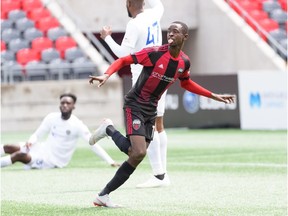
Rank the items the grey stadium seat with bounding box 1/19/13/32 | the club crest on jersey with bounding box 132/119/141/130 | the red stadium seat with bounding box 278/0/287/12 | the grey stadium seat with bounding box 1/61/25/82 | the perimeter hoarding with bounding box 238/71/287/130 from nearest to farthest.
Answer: the club crest on jersey with bounding box 132/119/141/130
the perimeter hoarding with bounding box 238/71/287/130
the grey stadium seat with bounding box 1/61/25/82
the grey stadium seat with bounding box 1/19/13/32
the red stadium seat with bounding box 278/0/287/12

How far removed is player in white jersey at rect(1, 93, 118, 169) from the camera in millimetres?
14906

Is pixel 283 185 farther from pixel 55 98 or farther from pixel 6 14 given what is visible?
pixel 6 14

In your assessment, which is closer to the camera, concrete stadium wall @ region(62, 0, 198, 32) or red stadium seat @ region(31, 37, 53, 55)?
red stadium seat @ region(31, 37, 53, 55)

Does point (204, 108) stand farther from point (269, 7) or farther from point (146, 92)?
point (146, 92)

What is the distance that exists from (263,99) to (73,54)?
7.22 m

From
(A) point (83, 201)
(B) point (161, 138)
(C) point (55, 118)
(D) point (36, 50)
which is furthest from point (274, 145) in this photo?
(D) point (36, 50)

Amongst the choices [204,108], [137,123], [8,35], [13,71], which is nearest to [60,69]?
[13,71]

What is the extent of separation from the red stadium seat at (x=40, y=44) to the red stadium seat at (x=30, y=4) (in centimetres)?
148

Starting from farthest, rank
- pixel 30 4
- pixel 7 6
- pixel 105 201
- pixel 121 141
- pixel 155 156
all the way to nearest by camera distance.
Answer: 1. pixel 30 4
2. pixel 7 6
3. pixel 155 156
4. pixel 121 141
5. pixel 105 201

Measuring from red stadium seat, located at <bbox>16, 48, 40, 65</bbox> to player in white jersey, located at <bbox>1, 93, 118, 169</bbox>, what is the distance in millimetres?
14453

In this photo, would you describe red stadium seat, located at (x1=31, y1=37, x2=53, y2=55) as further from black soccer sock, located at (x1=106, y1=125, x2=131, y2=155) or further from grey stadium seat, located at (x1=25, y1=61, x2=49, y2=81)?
black soccer sock, located at (x1=106, y1=125, x2=131, y2=155)

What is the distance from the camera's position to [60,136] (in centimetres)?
1523

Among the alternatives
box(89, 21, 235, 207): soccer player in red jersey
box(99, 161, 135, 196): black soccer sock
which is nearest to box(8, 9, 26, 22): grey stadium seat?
box(89, 21, 235, 207): soccer player in red jersey

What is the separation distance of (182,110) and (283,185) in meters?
14.9
